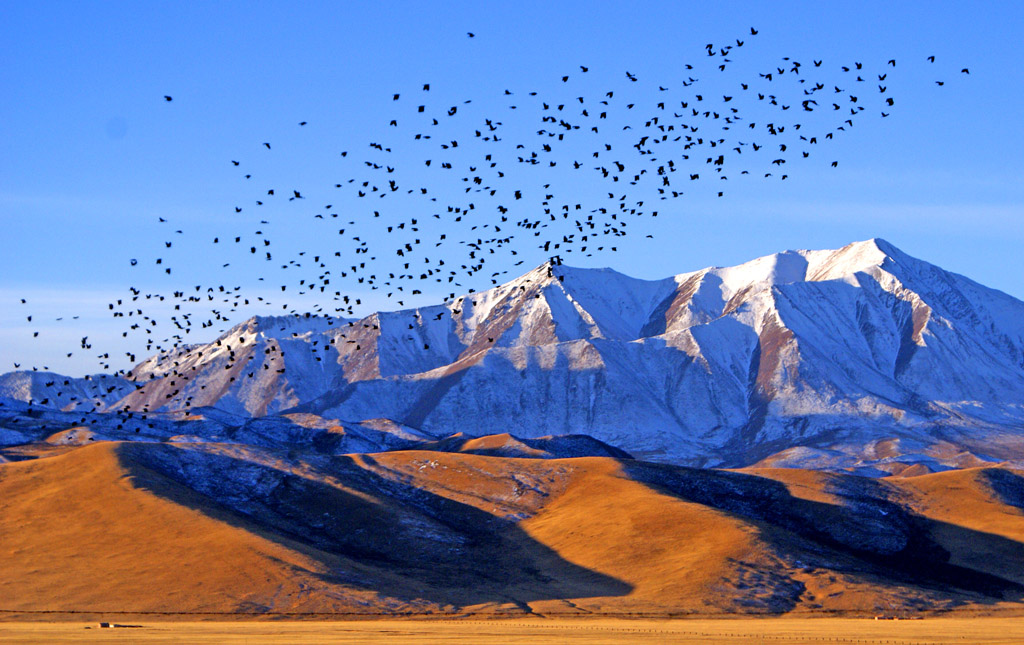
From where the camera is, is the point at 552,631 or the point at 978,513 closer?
the point at 552,631

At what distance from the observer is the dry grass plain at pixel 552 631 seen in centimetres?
7069

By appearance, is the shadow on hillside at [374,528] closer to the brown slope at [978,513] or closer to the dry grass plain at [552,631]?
the dry grass plain at [552,631]

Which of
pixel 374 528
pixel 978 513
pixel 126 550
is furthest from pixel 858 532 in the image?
pixel 126 550

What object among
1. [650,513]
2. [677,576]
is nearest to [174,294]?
[677,576]

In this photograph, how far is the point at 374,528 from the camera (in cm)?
11775

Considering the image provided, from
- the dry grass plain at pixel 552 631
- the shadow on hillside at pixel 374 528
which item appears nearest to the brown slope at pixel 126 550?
the shadow on hillside at pixel 374 528

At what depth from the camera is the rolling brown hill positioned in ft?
306

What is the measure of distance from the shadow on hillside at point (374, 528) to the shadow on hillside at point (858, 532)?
1988 centimetres

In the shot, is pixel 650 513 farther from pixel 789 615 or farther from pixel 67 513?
pixel 67 513

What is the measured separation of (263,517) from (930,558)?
202 feet

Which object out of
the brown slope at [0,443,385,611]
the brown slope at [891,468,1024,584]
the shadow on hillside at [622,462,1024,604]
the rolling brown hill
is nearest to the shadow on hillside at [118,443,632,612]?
the rolling brown hill

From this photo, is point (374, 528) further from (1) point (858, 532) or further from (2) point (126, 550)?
(1) point (858, 532)

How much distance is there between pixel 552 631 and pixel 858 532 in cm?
4985

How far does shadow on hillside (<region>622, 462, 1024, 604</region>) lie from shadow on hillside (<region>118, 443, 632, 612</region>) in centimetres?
1988
